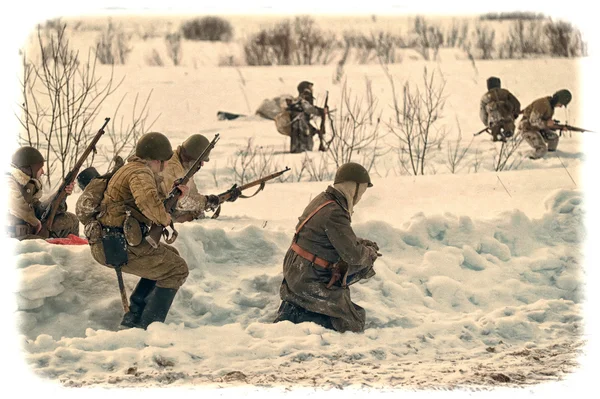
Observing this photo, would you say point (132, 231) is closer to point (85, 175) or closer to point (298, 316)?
point (298, 316)

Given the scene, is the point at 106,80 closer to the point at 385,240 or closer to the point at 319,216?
the point at 385,240

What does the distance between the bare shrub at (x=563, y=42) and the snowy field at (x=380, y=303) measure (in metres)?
10.6

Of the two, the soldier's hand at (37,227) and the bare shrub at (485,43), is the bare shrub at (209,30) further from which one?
the soldier's hand at (37,227)

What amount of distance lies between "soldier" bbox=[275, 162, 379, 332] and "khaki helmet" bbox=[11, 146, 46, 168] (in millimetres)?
2382

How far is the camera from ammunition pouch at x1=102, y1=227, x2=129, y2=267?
6848mm

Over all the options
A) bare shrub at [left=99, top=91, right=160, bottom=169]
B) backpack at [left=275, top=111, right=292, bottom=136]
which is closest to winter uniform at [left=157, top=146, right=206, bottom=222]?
bare shrub at [left=99, top=91, right=160, bottom=169]

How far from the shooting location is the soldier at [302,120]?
15547 mm

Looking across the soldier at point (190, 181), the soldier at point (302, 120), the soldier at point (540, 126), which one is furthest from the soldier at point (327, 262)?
the soldier at point (302, 120)

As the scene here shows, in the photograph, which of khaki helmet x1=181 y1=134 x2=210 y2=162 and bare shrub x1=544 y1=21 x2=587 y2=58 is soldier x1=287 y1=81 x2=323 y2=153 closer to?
khaki helmet x1=181 y1=134 x2=210 y2=162

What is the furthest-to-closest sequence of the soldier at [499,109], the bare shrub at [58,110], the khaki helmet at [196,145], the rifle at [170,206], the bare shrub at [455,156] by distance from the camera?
the soldier at [499,109] → the bare shrub at [455,156] → the bare shrub at [58,110] → the khaki helmet at [196,145] → the rifle at [170,206]

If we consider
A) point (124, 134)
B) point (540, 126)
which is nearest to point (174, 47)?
point (124, 134)

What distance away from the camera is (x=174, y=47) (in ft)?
74.6

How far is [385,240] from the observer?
8.65 m

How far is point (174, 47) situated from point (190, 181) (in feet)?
50.5
